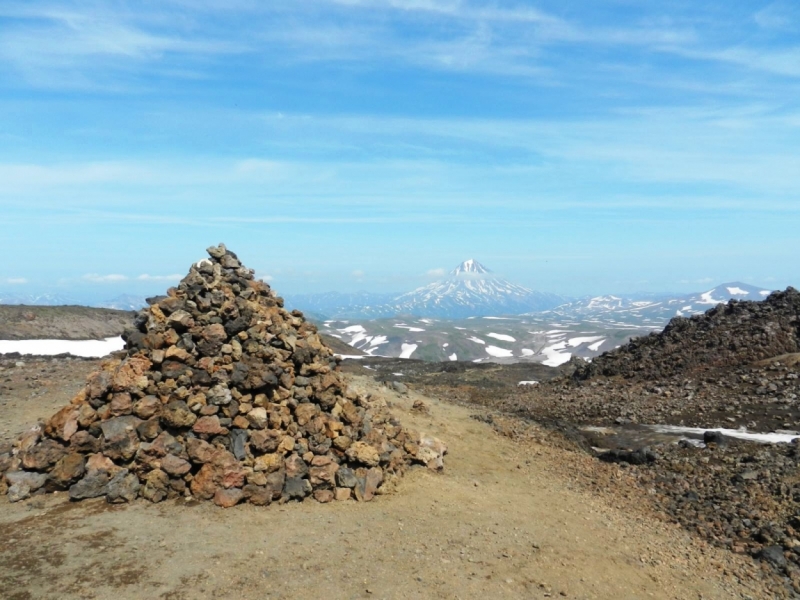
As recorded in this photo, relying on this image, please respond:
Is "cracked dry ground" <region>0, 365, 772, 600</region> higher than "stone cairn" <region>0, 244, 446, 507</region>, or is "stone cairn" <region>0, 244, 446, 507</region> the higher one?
"stone cairn" <region>0, 244, 446, 507</region>

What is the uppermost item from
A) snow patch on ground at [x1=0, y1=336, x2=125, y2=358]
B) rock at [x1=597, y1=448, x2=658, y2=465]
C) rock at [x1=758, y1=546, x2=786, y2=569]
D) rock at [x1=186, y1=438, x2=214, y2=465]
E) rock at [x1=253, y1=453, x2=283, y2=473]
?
rock at [x1=186, y1=438, x2=214, y2=465]

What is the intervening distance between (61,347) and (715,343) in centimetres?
5539

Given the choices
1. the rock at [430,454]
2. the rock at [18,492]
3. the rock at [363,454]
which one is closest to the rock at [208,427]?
the rock at [363,454]

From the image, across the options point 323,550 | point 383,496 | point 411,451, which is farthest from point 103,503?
point 411,451

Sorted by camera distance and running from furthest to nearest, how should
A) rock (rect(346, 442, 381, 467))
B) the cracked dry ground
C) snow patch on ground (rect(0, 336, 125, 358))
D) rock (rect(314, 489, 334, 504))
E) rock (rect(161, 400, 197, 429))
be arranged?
1. snow patch on ground (rect(0, 336, 125, 358))
2. rock (rect(346, 442, 381, 467))
3. rock (rect(314, 489, 334, 504))
4. rock (rect(161, 400, 197, 429))
5. the cracked dry ground

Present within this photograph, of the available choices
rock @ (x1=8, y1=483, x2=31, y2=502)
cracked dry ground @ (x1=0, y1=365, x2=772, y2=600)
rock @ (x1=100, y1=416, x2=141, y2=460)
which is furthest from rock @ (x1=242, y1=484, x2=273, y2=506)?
rock @ (x1=8, y1=483, x2=31, y2=502)

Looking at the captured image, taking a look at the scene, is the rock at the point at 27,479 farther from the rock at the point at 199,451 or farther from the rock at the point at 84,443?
the rock at the point at 199,451

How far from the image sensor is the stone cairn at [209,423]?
12.1m

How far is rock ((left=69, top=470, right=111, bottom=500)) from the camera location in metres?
11.7

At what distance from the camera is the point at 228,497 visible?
470 inches

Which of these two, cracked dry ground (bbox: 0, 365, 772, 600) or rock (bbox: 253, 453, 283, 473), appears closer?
cracked dry ground (bbox: 0, 365, 772, 600)

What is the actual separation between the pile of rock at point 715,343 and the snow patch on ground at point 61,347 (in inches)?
1621

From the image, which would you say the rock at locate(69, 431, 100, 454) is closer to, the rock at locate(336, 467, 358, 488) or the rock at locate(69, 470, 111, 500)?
the rock at locate(69, 470, 111, 500)

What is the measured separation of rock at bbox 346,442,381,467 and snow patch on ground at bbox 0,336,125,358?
1592 inches
